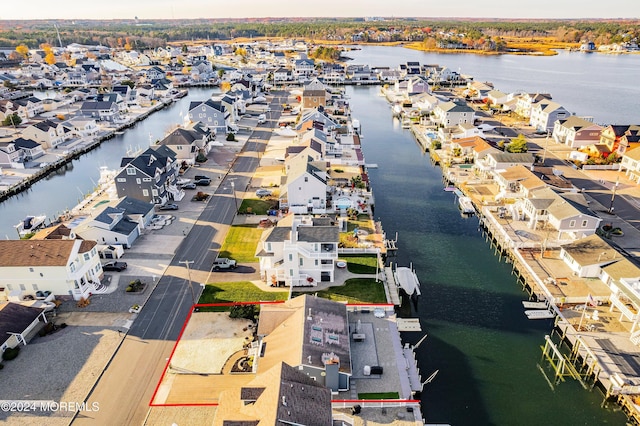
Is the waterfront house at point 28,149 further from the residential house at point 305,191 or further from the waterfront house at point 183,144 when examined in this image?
the residential house at point 305,191

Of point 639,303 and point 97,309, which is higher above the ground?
point 639,303

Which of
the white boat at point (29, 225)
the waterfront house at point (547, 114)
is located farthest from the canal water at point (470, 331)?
the white boat at point (29, 225)

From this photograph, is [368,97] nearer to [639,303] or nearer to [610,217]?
[610,217]

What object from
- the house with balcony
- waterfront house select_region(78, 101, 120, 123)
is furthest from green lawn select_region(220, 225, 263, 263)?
waterfront house select_region(78, 101, 120, 123)

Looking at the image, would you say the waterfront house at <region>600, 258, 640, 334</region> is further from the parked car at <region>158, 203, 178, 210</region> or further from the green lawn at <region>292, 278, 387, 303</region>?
the parked car at <region>158, 203, 178, 210</region>

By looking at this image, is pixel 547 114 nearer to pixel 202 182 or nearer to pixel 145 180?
pixel 202 182

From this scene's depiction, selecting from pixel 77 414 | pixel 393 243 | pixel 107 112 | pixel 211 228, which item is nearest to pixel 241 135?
pixel 107 112
